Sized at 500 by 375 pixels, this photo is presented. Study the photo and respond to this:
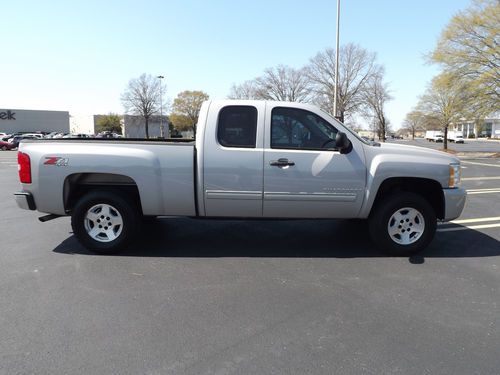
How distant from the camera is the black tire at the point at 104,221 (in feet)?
16.5

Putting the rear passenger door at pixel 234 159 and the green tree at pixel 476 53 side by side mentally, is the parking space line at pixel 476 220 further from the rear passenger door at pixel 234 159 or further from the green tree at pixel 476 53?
the green tree at pixel 476 53

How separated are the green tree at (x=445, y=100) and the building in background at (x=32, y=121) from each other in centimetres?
7115

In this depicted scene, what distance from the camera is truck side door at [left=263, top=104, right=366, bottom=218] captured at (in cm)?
485

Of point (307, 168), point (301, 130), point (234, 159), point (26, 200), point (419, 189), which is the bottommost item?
point (26, 200)

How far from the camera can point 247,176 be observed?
486cm

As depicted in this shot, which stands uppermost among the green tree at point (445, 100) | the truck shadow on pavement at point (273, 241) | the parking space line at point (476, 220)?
the green tree at point (445, 100)

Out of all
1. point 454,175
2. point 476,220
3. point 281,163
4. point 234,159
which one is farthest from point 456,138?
point 234,159

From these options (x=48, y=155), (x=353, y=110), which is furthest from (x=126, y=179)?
(x=353, y=110)

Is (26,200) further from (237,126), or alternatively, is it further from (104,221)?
(237,126)

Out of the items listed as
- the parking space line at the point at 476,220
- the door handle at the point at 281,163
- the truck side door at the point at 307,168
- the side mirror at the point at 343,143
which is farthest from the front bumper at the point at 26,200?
the parking space line at the point at 476,220

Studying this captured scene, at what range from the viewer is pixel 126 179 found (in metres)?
5.04

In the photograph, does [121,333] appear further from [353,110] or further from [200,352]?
[353,110]

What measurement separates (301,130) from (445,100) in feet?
122

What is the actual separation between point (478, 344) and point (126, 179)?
4.19 meters
